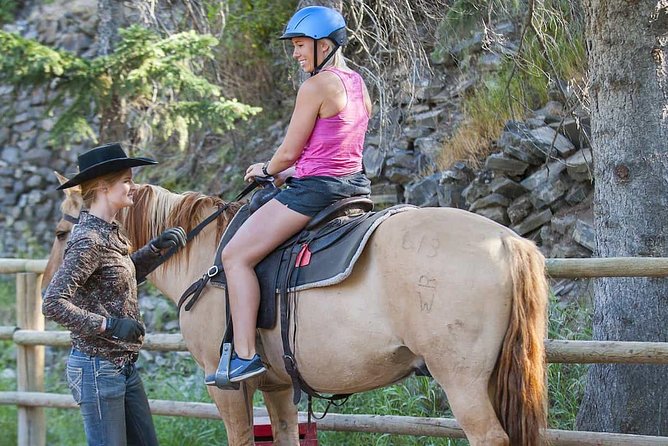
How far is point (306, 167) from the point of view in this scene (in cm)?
397

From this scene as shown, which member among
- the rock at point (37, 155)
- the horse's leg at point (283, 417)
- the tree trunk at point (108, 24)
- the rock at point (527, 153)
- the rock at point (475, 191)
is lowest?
the horse's leg at point (283, 417)

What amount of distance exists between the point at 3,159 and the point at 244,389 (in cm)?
1119

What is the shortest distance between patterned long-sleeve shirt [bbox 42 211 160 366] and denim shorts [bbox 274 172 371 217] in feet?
2.70

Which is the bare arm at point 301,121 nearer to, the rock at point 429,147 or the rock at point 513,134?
the rock at point 513,134

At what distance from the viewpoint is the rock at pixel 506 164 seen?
7.47 metres

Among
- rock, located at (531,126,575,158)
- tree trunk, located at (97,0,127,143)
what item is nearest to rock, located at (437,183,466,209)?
rock, located at (531,126,575,158)

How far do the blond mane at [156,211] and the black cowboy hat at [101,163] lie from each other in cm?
71

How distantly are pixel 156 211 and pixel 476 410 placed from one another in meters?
2.23

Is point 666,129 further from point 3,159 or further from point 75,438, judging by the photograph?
point 3,159

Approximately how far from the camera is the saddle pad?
366cm

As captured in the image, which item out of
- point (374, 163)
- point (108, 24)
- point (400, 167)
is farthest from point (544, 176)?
point (108, 24)

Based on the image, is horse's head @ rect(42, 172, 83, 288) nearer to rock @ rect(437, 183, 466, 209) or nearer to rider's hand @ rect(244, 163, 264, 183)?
rider's hand @ rect(244, 163, 264, 183)

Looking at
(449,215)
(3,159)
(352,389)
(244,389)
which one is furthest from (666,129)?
(3,159)

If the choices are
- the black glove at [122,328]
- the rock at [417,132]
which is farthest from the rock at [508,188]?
the black glove at [122,328]
